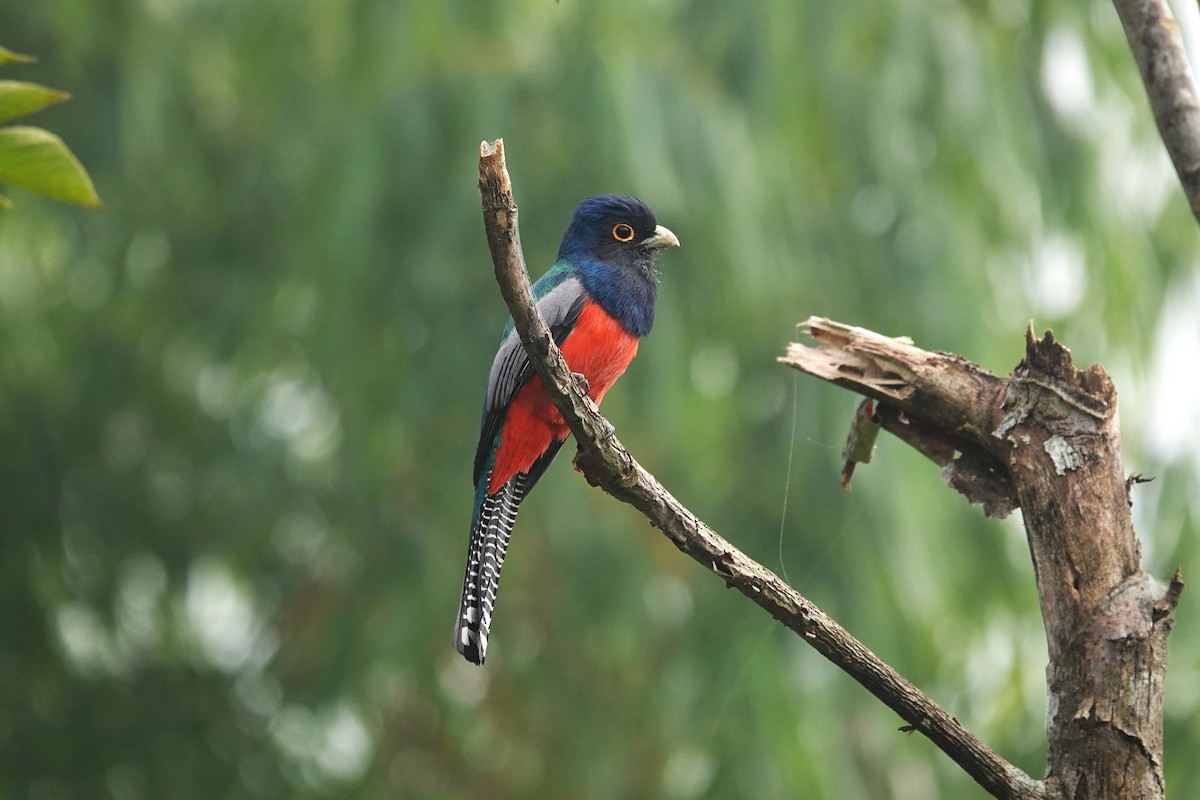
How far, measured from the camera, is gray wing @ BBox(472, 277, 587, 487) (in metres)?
3.88

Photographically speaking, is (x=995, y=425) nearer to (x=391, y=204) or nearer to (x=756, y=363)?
(x=756, y=363)

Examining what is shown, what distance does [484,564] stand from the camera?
382 cm

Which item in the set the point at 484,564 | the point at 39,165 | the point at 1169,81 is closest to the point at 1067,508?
the point at 1169,81

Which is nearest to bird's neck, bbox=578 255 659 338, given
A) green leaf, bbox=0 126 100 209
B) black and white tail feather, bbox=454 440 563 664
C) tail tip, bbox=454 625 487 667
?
black and white tail feather, bbox=454 440 563 664

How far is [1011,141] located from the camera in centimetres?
688

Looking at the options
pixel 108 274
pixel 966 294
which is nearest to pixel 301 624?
pixel 108 274

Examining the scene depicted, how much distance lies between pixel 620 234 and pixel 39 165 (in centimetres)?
238

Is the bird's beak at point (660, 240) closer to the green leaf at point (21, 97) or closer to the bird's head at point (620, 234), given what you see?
the bird's head at point (620, 234)

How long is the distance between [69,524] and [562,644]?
3081mm

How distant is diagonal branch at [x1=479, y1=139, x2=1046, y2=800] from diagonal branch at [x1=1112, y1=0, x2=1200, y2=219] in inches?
42.1

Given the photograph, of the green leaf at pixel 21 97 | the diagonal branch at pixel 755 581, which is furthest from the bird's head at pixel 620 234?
the green leaf at pixel 21 97

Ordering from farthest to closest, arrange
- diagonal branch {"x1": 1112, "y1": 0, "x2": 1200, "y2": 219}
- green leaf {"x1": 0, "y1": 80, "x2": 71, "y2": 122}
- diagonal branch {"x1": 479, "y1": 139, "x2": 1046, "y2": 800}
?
diagonal branch {"x1": 479, "y1": 139, "x2": 1046, "y2": 800} < diagonal branch {"x1": 1112, "y1": 0, "x2": 1200, "y2": 219} < green leaf {"x1": 0, "y1": 80, "x2": 71, "y2": 122}

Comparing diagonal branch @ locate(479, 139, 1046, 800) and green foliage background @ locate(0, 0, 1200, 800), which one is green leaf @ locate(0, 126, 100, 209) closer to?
diagonal branch @ locate(479, 139, 1046, 800)

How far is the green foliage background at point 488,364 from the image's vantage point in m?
6.33
